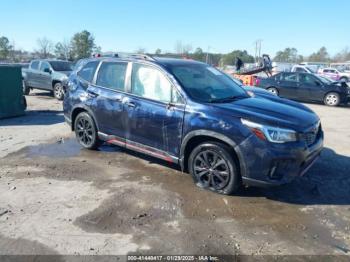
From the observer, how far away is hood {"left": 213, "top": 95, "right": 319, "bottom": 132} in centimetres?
445

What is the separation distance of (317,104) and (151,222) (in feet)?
46.9

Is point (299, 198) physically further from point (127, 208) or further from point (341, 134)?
point (341, 134)

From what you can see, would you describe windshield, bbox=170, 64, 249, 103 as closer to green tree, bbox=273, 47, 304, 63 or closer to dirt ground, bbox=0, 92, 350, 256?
dirt ground, bbox=0, 92, 350, 256

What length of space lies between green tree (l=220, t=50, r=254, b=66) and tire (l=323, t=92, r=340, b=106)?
4353 cm

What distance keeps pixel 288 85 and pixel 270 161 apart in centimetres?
1342

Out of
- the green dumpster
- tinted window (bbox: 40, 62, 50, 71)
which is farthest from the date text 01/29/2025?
tinted window (bbox: 40, 62, 50, 71)

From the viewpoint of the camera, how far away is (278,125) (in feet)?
14.4

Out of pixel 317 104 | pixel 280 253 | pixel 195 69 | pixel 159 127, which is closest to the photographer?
pixel 280 253

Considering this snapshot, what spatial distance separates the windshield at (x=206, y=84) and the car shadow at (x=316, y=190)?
1.42 m

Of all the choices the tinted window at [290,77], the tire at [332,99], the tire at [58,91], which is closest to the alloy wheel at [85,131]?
the tire at [58,91]

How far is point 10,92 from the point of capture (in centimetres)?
1045

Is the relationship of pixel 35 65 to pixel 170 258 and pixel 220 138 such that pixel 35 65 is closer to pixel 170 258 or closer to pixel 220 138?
pixel 220 138

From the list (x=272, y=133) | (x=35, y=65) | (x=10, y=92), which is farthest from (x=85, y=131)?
(x=35, y=65)

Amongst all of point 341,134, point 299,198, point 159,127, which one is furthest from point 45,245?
point 341,134
